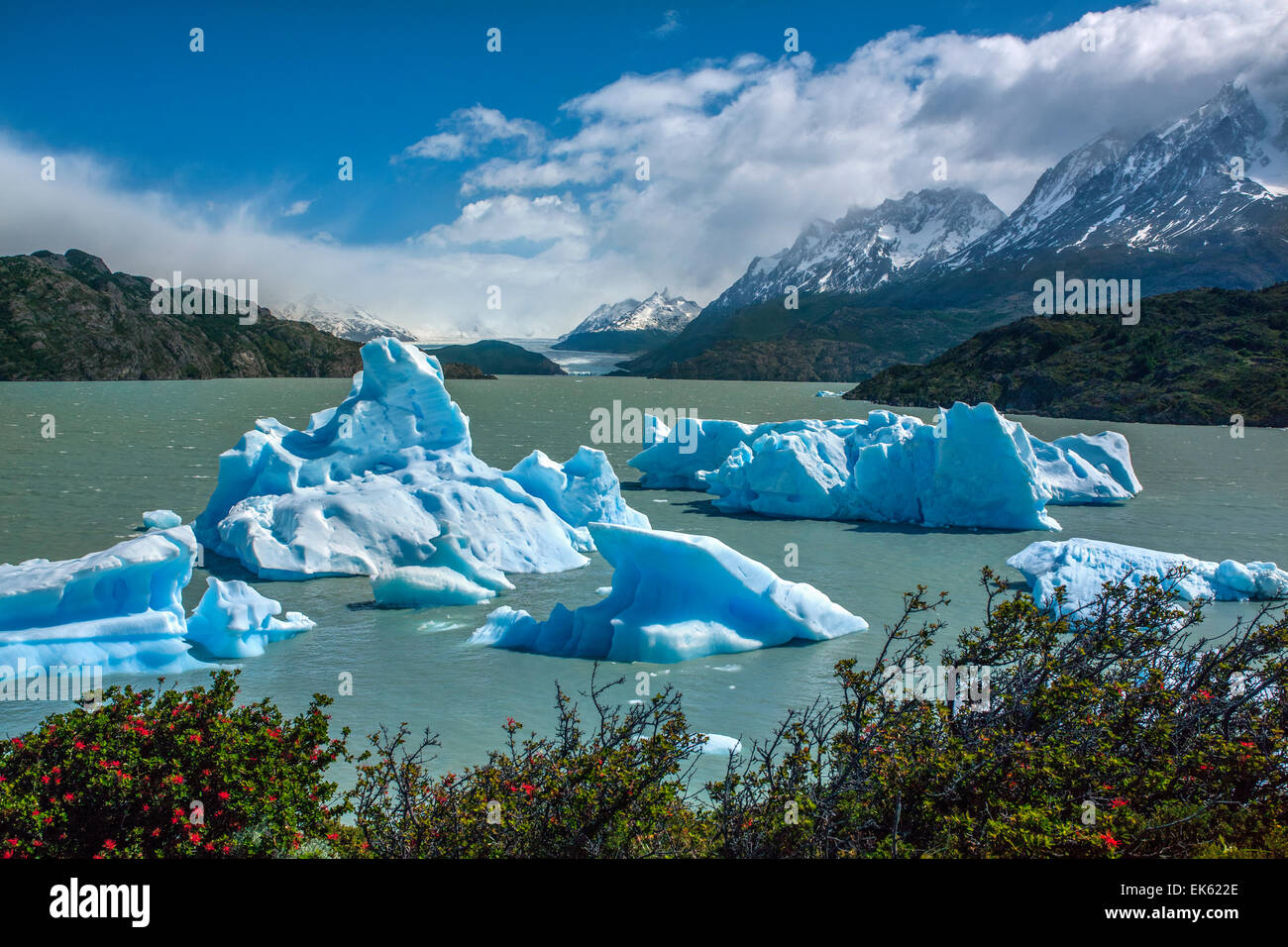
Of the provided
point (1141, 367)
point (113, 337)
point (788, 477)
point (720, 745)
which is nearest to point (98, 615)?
point (720, 745)

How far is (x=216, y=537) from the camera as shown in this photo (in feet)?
65.8

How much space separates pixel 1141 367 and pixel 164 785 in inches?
3629

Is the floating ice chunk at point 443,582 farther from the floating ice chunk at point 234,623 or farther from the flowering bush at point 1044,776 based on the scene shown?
the flowering bush at point 1044,776

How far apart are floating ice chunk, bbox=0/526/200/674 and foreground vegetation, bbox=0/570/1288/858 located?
20.6ft

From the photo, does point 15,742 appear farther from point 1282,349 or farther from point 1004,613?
point 1282,349

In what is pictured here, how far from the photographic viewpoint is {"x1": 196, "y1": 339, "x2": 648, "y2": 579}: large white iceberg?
A: 1784 cm

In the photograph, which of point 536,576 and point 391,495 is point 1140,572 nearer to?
point 536,576

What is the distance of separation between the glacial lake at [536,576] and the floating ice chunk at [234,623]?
52cm

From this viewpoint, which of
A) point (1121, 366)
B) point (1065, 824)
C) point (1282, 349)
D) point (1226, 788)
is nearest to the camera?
point (1065, 824)

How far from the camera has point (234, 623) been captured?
12.8 meters

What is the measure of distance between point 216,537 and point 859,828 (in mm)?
18077

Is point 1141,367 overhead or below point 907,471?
overhead

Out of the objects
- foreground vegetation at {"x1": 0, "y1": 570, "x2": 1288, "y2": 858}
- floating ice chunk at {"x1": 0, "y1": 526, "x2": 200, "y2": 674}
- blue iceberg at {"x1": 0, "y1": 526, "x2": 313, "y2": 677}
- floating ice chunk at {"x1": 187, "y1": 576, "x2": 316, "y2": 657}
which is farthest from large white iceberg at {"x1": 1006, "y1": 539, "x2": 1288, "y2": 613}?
floating ice chunk at {"x1": 0, "y1": 526, "x2": 200, "y2": 674}
